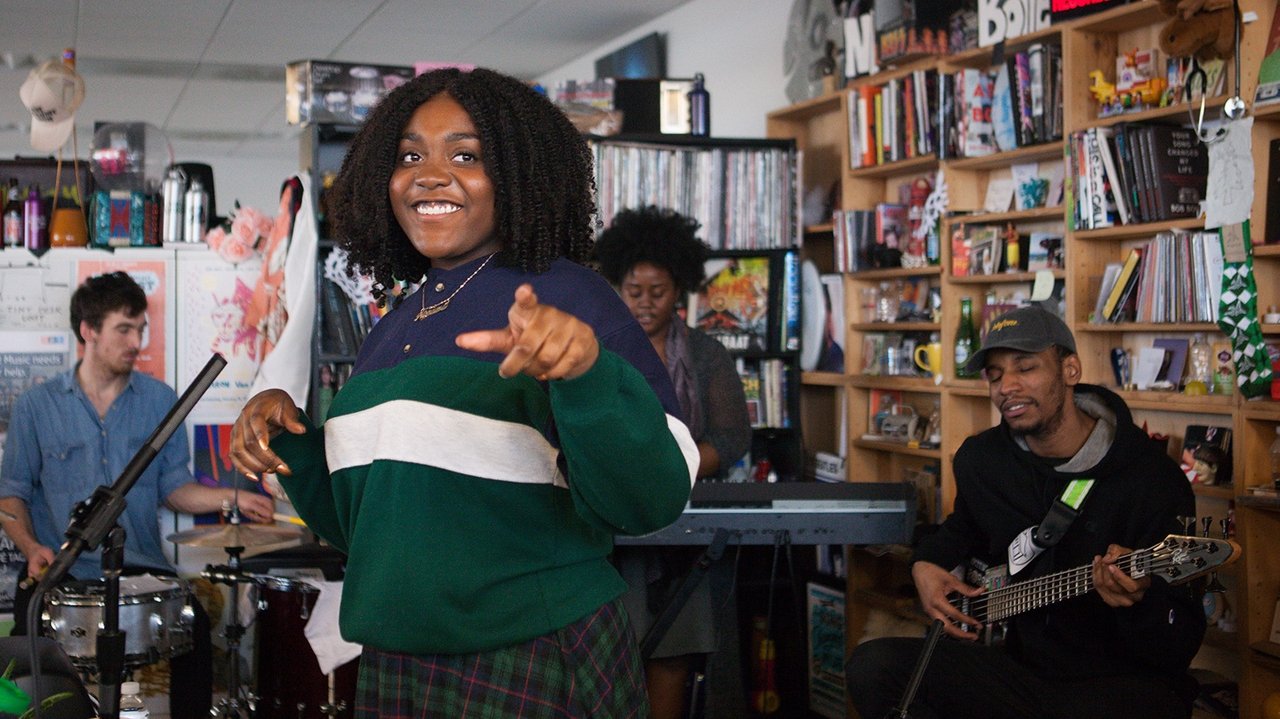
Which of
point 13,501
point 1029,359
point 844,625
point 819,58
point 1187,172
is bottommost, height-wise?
point 844,625

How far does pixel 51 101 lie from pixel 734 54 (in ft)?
9.02

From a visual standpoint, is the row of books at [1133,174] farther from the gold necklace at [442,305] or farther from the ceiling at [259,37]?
the ceiling at [259,37]

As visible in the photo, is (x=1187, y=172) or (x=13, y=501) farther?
(x=13, y=501)

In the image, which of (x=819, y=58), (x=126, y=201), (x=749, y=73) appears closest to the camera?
(x=126, y=201)

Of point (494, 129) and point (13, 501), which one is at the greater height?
point (494, 129)

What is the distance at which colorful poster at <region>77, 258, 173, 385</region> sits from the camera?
427 cm

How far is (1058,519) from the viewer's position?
2.72 metres

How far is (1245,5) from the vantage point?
292 cm

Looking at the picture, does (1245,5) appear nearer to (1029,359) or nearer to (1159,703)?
(1029,359)

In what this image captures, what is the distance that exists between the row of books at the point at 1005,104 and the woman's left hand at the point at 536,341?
2.80 m

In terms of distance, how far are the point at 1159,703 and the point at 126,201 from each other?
11.5ft

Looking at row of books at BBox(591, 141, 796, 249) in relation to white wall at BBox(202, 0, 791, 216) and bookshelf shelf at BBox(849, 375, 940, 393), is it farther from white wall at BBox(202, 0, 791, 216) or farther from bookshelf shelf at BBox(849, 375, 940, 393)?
white wall at BBox(202, 0, 791, 216)

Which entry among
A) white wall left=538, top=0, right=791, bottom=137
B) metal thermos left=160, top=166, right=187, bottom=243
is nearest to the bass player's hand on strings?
white wall left=538, top=0, right=791, bottom=137

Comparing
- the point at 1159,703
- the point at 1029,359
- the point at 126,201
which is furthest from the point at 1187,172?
the point at 126,201
